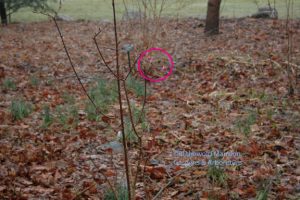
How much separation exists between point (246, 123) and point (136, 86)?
2.57 m

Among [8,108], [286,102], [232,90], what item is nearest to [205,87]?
[232,90]

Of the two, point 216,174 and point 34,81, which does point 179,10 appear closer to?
point 34,81

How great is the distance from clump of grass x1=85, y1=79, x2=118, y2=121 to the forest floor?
23 millimetres

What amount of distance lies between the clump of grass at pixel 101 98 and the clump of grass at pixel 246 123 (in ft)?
6.55

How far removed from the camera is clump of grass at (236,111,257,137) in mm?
5004

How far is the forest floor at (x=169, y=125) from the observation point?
392cm

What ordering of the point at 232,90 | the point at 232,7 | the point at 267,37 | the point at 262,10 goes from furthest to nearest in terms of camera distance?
the point at 232,7 < the point at 262,10 < the point at 267,37 < the point at 232,90

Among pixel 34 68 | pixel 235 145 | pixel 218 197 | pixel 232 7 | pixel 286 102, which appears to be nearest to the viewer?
pixel 218 197

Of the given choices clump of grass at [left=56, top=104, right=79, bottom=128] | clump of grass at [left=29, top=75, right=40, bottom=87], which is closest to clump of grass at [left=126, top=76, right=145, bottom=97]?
clump of grass at [left=56, top=104, right=79, bottom=128]

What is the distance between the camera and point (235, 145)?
15.3ft

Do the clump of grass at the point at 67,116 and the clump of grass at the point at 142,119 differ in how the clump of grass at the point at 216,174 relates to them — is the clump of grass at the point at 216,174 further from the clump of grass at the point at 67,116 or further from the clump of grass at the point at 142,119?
the clump of grass at the point at 67,116

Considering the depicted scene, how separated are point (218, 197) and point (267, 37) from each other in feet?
26.5

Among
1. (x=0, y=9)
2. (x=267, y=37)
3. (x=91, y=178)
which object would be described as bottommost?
(x=91, y=178)

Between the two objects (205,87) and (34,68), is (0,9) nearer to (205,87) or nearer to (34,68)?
(34,68)
